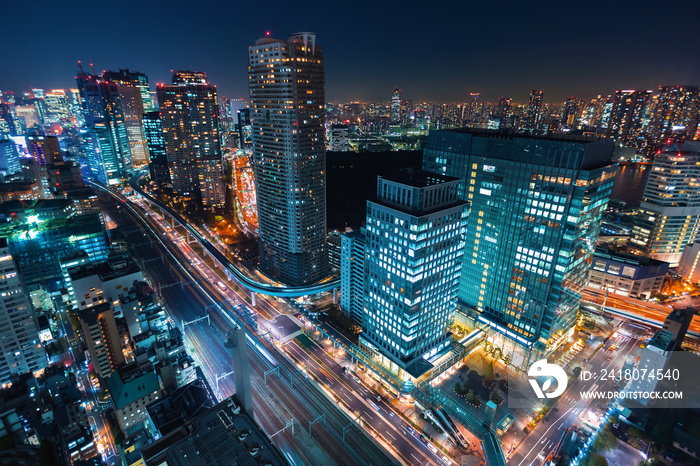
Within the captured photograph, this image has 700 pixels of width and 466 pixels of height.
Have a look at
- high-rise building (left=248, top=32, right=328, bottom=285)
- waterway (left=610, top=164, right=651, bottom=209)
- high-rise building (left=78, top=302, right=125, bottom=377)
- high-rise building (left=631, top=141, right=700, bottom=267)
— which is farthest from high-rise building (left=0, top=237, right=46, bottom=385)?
waterway (left=610, top=164, right=651, bottom=209)

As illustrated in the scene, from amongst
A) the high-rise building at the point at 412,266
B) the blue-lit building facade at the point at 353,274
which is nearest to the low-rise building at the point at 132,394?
the high-rise building at the point at 412,266

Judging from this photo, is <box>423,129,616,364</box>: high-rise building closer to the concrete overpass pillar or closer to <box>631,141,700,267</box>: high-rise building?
the concrete overpass pillar

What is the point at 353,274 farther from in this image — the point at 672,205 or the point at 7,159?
the point at 7,159

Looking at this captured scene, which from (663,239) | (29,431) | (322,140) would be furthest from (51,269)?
(663,239)

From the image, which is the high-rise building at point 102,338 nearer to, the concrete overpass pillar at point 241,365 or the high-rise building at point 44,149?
the concrete overpass pillar at point 241,365

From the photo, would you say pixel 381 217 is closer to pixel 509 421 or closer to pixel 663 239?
pixel 509 421

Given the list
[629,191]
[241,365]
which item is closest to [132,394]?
[241,365]
